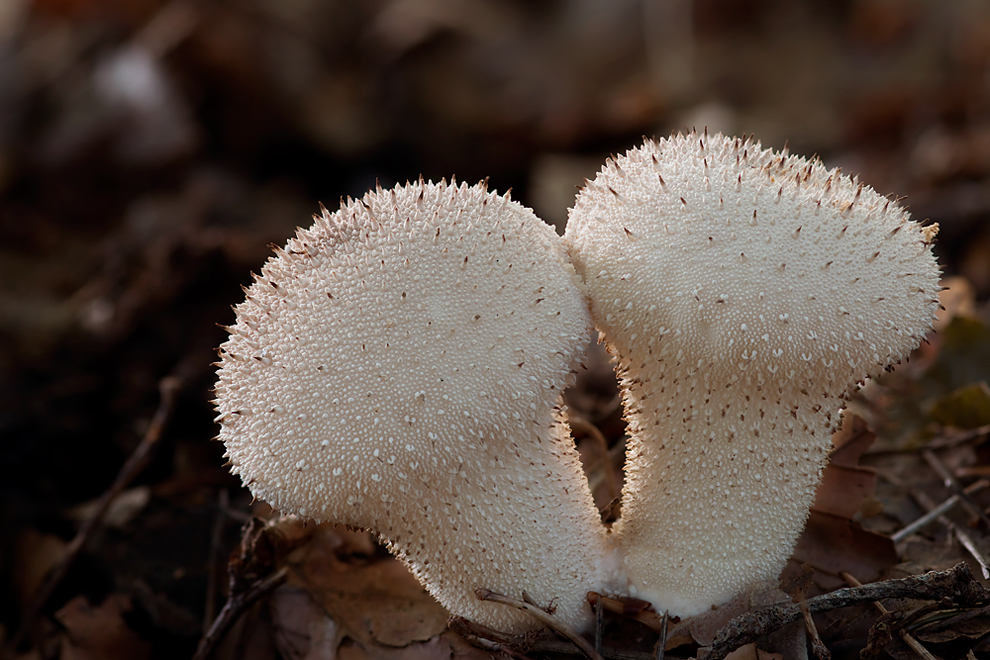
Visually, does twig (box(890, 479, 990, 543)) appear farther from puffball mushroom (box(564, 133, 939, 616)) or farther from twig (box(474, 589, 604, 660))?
twig (box(474, 589, 604, 660))

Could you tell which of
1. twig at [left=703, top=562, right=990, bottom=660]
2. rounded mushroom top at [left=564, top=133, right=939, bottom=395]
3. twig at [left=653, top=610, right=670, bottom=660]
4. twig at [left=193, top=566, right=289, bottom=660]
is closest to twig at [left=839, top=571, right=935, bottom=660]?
twig at [left=703, top=562, right=990, bottom=660]

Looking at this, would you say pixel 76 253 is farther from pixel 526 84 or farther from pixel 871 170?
pixel 871 170

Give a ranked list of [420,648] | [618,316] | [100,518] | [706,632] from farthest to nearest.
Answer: [100,518] < [420,648] < [706,632] < [618,316]

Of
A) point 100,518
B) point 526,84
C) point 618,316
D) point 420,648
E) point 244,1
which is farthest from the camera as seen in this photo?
point 526,84

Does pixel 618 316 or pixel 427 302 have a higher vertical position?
pixel 427 302

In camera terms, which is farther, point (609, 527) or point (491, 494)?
point (609, 527)

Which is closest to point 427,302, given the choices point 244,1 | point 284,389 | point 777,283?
point 284,389

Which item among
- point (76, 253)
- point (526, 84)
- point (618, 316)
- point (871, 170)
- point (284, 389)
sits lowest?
point (871, 170)

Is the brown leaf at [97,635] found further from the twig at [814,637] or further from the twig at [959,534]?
the twig at [959,534]
